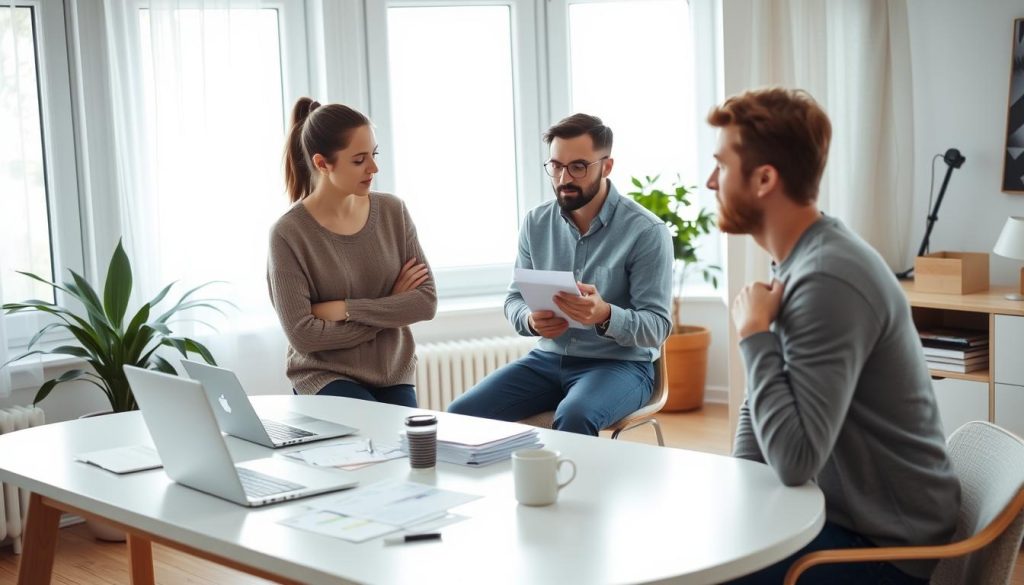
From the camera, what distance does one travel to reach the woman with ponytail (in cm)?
310

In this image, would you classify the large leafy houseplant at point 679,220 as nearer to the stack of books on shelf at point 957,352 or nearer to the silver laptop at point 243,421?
the stack of books on shelf at point 957,352

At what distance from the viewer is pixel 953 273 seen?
3.83 m

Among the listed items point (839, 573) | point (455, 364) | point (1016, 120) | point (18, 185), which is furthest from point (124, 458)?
point (1016, 120)

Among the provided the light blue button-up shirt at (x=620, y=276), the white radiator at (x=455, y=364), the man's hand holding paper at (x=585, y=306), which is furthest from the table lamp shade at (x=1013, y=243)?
the white radiator at (x=455, y=364)

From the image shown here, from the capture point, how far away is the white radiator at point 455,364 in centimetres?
449

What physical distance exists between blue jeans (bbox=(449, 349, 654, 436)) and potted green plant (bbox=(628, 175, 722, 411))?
5.96 feet

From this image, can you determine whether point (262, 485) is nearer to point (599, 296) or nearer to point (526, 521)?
point (526, 521)

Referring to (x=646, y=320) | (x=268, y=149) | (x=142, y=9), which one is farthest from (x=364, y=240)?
(x=142, y=9)

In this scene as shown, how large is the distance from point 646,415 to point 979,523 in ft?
4.48

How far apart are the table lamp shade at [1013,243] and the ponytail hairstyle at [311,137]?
215 centimetres

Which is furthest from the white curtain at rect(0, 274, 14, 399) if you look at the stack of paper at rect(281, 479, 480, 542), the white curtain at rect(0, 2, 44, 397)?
the stack of paper at rect(281, 479, 480, 542)

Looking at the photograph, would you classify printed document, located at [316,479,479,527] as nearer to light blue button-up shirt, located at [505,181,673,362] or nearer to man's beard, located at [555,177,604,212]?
light blue button-up shirt, located at [505,181,673,362]

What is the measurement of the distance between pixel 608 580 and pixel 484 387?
179 centimetres

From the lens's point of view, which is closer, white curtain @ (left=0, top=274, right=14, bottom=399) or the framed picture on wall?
white curtain @ (left=0, top=274, right=14, bottom=399)
